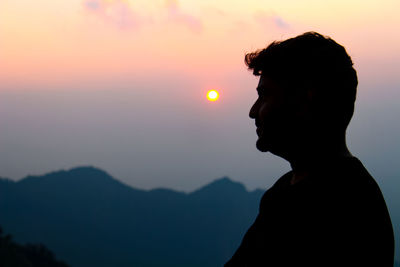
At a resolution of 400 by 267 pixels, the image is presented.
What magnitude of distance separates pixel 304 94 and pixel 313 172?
0.84ft

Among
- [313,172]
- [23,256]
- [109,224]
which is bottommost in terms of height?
[313,172]

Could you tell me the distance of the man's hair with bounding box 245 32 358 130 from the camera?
211cm

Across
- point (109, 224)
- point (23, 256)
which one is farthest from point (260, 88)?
point (109, 224)

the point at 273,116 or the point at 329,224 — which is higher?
the point at 273,116

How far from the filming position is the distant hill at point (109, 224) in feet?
519

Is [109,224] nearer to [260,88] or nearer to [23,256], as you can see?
[23,256]

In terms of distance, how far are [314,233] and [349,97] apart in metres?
0.48

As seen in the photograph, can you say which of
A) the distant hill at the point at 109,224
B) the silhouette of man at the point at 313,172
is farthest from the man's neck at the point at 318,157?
the distant hill at the point at 109,224

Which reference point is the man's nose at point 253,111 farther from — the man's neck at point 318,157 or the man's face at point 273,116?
the man's neck at point 318,157

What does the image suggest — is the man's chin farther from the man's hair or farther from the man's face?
the man's hair

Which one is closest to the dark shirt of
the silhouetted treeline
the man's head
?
the man's head

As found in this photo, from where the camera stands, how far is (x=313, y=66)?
2.14 meters

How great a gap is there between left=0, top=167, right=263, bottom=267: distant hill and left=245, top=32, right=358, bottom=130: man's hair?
5837 inches

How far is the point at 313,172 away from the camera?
215 centimetres
